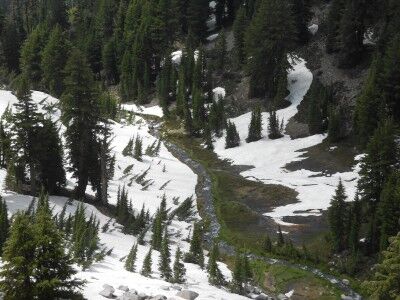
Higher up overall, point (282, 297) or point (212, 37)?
point (212, 37)

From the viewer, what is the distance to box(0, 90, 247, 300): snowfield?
22188 mm

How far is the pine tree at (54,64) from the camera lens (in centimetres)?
7131

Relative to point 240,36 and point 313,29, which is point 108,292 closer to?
point 240,36

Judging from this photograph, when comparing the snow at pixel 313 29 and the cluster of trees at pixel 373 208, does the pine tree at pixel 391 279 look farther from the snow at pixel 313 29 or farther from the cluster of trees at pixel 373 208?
the snow at pixel 313 29

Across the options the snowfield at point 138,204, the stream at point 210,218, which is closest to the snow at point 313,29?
the stream at point 210,218

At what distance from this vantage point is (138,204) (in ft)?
130

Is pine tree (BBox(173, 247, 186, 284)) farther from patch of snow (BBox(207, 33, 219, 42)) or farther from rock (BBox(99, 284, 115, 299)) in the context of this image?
patch of snow (BBox(207, 33, 219, 42))

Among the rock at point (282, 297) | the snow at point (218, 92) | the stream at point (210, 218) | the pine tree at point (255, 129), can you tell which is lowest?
the rock at point (282, 297)

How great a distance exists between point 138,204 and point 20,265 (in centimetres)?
2515

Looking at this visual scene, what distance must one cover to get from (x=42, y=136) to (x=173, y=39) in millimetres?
61239

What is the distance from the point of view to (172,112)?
245 feet

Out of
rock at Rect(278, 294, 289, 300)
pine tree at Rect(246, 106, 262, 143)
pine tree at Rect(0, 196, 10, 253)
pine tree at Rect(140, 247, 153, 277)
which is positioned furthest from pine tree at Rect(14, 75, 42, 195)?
pine tree at Rect(246, 106, 262, 143)

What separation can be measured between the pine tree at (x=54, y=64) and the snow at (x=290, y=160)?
25.9 m

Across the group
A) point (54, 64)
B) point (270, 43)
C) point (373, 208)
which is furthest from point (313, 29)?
point (373, 208)
